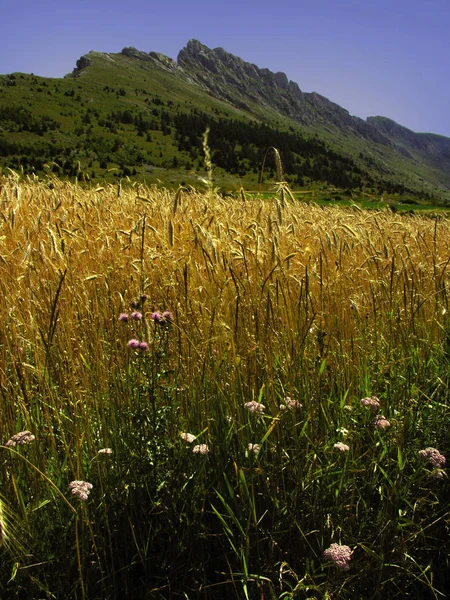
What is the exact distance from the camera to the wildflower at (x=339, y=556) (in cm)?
155

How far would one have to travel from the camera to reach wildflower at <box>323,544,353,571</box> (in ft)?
5.09

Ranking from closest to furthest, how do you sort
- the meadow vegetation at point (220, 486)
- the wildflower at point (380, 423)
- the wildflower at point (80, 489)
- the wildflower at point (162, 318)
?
the wildflower at point (80, 489) < the meadow vegetation at point (220, 486) < the wildflower at point (380, 423) < the wildflower at point (162, 318)

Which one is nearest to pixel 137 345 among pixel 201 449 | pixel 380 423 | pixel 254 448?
pixel 201 449

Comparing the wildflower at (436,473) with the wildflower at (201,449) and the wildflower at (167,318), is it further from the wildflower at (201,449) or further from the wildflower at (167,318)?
the wildflower at (167,318)

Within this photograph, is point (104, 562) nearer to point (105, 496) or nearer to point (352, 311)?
point (105, 496)

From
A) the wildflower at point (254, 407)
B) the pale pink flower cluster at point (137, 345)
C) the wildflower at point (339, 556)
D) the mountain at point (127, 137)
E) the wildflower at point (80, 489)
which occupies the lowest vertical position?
the wildflower at point (339, 556)

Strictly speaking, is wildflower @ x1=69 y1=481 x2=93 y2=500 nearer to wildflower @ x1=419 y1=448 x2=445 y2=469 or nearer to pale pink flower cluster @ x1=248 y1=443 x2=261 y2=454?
pale pink flower cluster @ x1=248 y1=443 x2=261 y2=454

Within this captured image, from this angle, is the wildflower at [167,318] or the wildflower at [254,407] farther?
the wildflower at [167,318]

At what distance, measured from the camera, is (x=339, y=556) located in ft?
5.16

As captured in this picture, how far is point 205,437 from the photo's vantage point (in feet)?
6.53

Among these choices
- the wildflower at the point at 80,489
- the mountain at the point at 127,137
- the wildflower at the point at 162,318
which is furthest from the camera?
the mountain at the point at 127,137

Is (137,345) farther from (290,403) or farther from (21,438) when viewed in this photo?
(290,403)

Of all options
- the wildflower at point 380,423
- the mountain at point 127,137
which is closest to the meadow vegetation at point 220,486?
the wildflower at point 380,423

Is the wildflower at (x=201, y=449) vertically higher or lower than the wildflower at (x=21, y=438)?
higher
